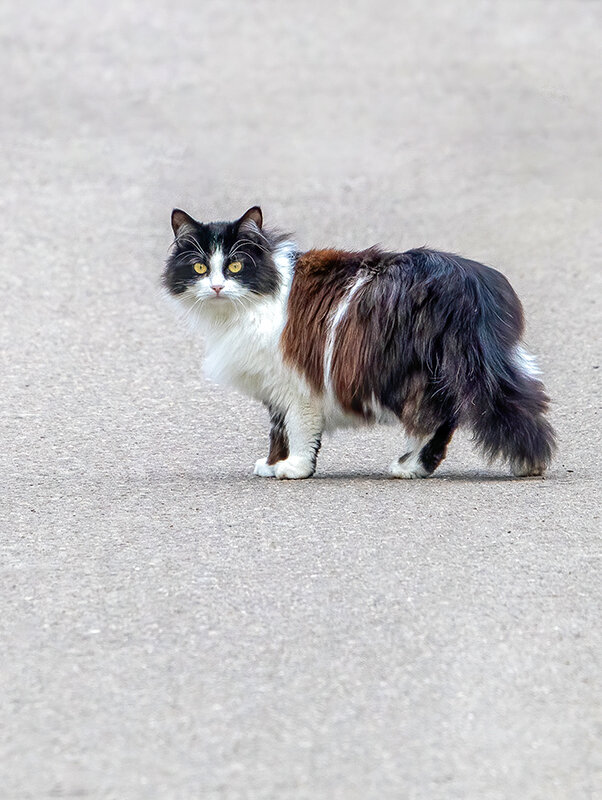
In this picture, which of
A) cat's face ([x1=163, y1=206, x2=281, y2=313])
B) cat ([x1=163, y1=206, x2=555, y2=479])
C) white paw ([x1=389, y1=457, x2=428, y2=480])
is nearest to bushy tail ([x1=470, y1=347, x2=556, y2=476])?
cat ([x1=163, y1=206, x2=555, y2=479])

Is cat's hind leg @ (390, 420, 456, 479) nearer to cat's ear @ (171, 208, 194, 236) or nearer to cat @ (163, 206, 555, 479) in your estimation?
cat @ (163, 206, 555, 479)

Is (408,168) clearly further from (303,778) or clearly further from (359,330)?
(303,778)

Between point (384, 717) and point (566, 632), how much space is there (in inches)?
35.6

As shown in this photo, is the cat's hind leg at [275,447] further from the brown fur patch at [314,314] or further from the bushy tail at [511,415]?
the bushy tail at [511,415]

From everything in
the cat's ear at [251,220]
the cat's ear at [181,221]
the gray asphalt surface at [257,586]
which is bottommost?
the gray asphalt surface at [257,586]

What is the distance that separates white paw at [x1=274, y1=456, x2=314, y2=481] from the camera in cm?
632

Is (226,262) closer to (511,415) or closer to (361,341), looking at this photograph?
(361,341)

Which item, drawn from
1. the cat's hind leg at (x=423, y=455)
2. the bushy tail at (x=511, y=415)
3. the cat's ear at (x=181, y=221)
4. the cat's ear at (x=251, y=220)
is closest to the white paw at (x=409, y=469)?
the cat's hind leg at (x=423, y=455)

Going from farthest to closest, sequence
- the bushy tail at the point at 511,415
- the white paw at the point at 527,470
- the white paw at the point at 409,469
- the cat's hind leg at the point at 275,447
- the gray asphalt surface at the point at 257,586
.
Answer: the cat's hind leg at the point at 275,447 → the white paw at the point at 409,469 → the white paw at the point at 527,470 → the bushy tail at the point at 511,415 → the gray asphalt surface at the point at 257,586

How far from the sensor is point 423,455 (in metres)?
Answer: 6.27

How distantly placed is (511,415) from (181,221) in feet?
6.01

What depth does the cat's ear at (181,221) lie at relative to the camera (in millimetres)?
6207

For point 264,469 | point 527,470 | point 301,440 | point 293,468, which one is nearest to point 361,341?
point 301,440

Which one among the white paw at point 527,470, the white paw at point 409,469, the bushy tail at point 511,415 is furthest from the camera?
the white paw at point 409,469
